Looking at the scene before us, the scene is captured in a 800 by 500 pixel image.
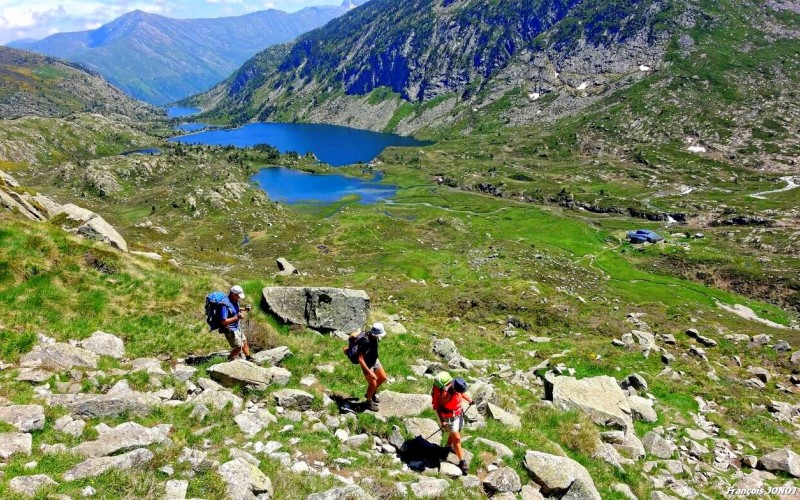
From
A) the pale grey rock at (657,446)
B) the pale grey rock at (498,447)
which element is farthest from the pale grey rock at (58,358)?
the pale grey rock at (657,446)

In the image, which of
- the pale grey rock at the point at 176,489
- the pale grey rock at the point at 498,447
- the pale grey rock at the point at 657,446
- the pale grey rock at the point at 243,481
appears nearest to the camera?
the pale grey rock at the point at 176,489

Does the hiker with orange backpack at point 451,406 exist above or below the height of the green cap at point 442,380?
below

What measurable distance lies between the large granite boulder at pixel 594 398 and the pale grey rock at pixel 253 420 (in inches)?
546

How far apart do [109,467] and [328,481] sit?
527 centimetres

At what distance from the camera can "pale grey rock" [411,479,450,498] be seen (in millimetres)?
12469

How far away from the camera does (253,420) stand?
14516 millimetres

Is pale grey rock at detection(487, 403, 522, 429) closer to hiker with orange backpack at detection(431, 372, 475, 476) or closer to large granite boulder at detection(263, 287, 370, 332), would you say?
hiker with orange backpack at detection(431, 372, 475, 476)

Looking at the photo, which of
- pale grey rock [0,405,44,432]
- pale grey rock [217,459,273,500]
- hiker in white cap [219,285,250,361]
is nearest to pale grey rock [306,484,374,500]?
pale grey rock [217,459,273,500]

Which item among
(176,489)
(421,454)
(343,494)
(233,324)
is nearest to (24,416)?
(176,489)

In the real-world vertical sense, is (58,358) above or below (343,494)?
above

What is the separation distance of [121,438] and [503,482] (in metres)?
10.9

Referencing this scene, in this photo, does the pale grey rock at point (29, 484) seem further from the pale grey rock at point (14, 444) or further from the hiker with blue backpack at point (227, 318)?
the hiker with blue backpack at point (227, 318)

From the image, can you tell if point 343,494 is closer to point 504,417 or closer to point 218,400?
point 218,400

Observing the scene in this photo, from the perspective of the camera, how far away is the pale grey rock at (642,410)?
75.8 feet
